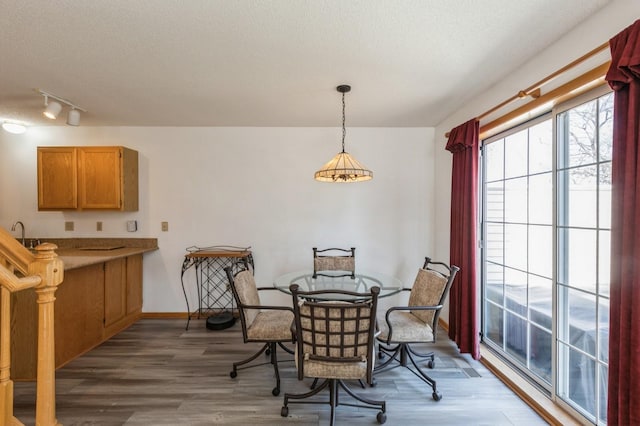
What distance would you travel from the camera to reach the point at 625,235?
1.29m

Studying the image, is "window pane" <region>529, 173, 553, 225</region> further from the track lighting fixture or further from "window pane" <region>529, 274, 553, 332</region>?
the track lighting fixture

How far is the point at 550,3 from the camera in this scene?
1.47 m

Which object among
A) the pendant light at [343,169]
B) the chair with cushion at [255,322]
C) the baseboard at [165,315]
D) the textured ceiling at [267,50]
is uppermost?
the textured ceiling at [267,50]

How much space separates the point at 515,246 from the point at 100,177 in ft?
14.4

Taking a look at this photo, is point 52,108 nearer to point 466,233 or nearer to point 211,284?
point 211,284

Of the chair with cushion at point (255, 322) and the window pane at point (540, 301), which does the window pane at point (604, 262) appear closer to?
the window pane at point (540, 301)

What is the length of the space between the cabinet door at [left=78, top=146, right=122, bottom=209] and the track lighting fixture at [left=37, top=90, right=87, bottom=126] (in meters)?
0.49

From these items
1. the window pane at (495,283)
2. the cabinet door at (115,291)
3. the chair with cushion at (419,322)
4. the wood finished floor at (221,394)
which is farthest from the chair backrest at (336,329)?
the cabinet door at (115,291)

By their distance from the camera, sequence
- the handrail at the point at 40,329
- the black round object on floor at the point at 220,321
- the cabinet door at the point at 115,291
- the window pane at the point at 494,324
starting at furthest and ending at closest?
the black round object on floor at the point at 220,321 → the cabinet door at the point at 115,291 → the window pane at the point at 494,324 → the handrail at the point at 40,329

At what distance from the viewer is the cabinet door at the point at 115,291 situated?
9.77ft

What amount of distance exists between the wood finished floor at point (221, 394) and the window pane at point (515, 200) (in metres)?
1.34

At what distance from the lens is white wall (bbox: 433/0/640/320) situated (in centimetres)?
144

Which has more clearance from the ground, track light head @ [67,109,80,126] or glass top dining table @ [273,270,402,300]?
track light head @ [67,109,80,126]

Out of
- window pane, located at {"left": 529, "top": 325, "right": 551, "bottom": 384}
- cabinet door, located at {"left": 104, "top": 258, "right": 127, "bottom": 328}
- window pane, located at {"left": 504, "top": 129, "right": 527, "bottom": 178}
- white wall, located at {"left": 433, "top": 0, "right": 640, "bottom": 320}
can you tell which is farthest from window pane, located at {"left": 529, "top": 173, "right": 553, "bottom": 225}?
cabinet door, located at {"left": 104, "top": 258, "right": 127, "bottom": 328}
